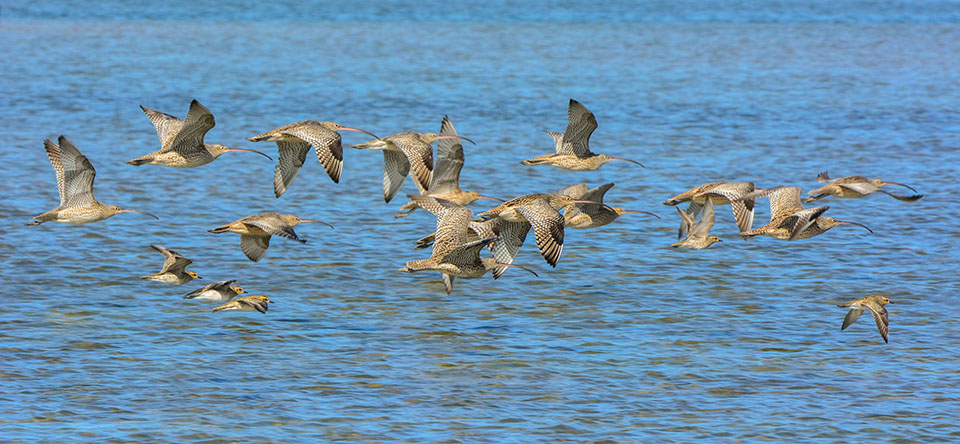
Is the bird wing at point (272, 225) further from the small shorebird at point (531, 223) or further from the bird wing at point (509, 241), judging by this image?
the bird wing at point (509, 241)

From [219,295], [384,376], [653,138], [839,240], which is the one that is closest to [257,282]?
[219,295]

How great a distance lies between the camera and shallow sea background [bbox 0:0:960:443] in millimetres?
13188

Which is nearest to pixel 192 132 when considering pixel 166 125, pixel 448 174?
pixel 166 125

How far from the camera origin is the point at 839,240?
2084 centimetres

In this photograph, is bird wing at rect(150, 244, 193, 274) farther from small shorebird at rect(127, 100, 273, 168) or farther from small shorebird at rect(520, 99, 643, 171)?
small shorebird at rect(520, 99, 643, 171)

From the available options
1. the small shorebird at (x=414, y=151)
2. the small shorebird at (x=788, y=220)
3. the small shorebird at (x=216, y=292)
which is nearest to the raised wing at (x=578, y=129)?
the small shorebird at (x=414, y=151)

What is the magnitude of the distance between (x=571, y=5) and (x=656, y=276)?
61.9m

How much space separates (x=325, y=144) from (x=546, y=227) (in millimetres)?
2881

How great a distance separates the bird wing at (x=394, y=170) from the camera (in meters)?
16.7

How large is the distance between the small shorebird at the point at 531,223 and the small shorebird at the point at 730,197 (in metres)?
1.68

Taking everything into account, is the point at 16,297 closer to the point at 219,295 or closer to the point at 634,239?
the point at 219,295

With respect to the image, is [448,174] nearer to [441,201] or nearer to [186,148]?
[441,201]

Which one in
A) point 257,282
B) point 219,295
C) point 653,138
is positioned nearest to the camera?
point 219,295

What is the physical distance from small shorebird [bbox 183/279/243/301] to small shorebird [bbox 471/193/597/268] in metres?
2.91
